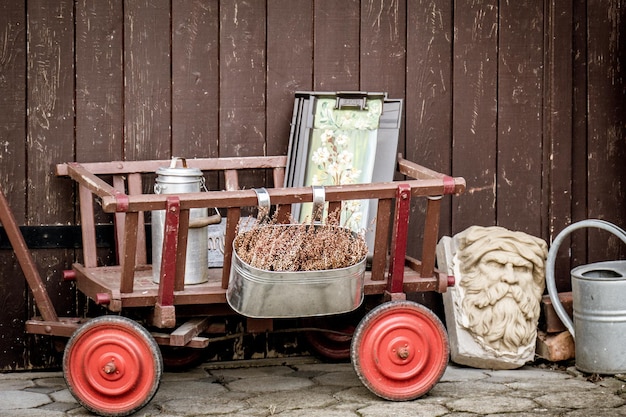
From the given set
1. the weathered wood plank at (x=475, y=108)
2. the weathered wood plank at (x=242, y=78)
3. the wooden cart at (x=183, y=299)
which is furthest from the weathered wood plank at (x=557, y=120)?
the weathered wood plank at (x=242, y=78)

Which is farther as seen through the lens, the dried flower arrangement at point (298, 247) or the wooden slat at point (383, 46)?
the wooden slat at point (383, 46)

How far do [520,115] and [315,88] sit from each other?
1.13 meters

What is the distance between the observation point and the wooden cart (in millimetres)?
4031

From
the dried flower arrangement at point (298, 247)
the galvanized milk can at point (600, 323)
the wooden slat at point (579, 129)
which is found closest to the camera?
the dried flower arrangement at point (298, 247)

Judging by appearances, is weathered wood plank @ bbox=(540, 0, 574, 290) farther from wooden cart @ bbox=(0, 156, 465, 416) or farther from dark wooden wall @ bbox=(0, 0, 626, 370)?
wooden cart @ bbox=(0, 156, 465, 416)

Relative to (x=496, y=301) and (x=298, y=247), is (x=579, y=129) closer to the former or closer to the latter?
(x=496, y=301)

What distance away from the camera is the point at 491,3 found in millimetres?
5297

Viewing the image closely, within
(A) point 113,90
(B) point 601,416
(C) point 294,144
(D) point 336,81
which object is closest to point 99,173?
(A) point 113,90

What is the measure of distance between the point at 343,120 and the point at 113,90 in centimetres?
113

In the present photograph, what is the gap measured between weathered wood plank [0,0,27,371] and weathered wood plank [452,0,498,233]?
2.19 m

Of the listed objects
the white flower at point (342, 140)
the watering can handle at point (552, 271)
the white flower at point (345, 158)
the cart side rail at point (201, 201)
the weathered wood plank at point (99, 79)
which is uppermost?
the weathered wood plank at point (99, 79)

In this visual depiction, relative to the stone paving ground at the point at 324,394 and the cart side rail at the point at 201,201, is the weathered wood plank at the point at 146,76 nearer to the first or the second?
the cart side rail at the point at 201,201

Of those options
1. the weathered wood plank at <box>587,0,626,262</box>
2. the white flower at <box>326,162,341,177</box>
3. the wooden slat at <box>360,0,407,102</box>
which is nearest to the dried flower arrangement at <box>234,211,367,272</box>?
the white flower at <box>326,162,341,177</box>

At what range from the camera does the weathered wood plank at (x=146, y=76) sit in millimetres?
4898
